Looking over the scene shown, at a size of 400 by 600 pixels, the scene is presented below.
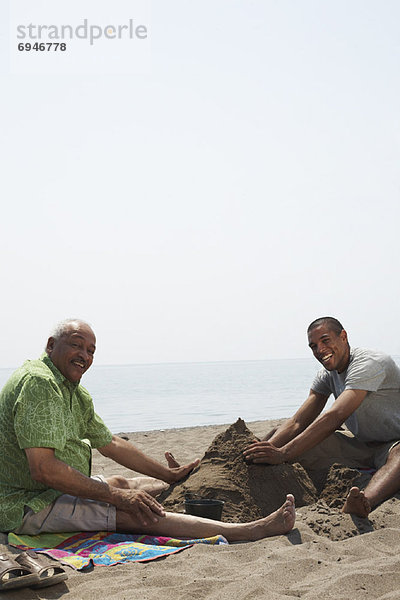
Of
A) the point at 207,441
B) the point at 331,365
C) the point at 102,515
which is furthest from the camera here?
the point at 207,441

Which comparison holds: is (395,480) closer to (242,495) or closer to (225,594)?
(242,495)

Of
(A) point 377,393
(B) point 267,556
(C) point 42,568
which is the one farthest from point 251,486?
(C) point 42,568

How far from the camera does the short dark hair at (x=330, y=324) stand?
5.17 meters

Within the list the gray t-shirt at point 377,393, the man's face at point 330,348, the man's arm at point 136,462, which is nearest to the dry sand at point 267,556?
the man's arm at point 136,462

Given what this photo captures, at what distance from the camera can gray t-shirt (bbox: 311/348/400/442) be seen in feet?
16.2

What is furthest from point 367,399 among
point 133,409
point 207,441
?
point 133,409

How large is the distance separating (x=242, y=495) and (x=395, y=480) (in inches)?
43.8

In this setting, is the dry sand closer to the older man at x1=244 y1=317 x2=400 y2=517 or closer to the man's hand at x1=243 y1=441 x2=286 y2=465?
the man's hand at x1=243 y1=441 x2=286 y2=465

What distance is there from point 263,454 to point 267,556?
1.31 meters

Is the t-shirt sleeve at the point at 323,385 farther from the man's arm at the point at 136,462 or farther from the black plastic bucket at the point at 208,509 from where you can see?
the black plastic bucket at the point at 208,509

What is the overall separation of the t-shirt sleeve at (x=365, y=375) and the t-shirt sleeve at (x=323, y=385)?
492 mm

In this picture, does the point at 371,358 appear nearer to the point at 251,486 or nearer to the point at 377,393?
the point at 377,393

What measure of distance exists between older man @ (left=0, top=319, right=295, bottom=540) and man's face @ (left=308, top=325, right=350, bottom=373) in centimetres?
155

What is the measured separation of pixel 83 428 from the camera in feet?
14.6
